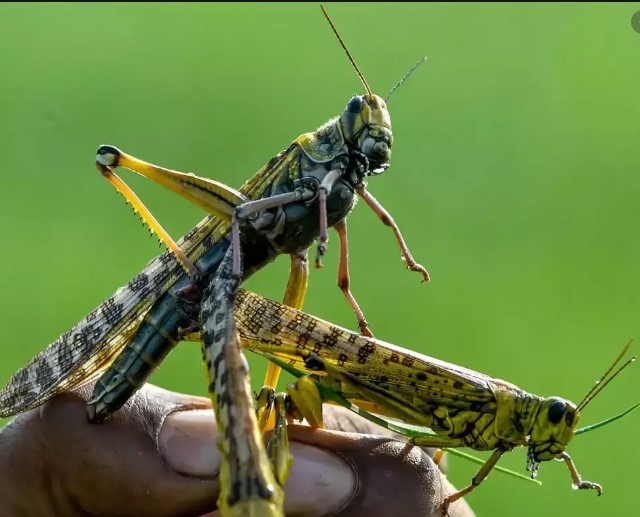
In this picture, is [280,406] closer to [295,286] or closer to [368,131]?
[295,286]

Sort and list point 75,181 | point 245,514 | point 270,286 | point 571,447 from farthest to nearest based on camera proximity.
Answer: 1. point 75,181
2. point 270,286
3. point 571,447
4. point 245,514

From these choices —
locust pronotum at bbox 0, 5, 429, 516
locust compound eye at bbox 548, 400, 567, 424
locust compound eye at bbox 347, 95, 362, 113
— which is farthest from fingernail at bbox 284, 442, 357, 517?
locust compound eye at bbox 347, 95, 362, 113

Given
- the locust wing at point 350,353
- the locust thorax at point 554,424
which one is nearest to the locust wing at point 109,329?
the locust wing at point 350,353

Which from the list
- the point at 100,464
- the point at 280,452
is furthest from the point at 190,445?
the point at 280,452

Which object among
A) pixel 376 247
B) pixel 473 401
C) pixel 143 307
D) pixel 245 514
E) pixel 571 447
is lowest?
pixel 571 447

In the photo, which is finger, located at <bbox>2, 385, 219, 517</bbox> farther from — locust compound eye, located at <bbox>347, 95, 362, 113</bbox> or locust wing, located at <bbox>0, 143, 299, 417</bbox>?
locust compound eye, located at <bbox>347, 95, 362, 113</bbox>

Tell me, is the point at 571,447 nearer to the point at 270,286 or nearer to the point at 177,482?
the point at 270,286

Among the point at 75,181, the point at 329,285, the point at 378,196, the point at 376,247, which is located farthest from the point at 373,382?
the point at 75,181
